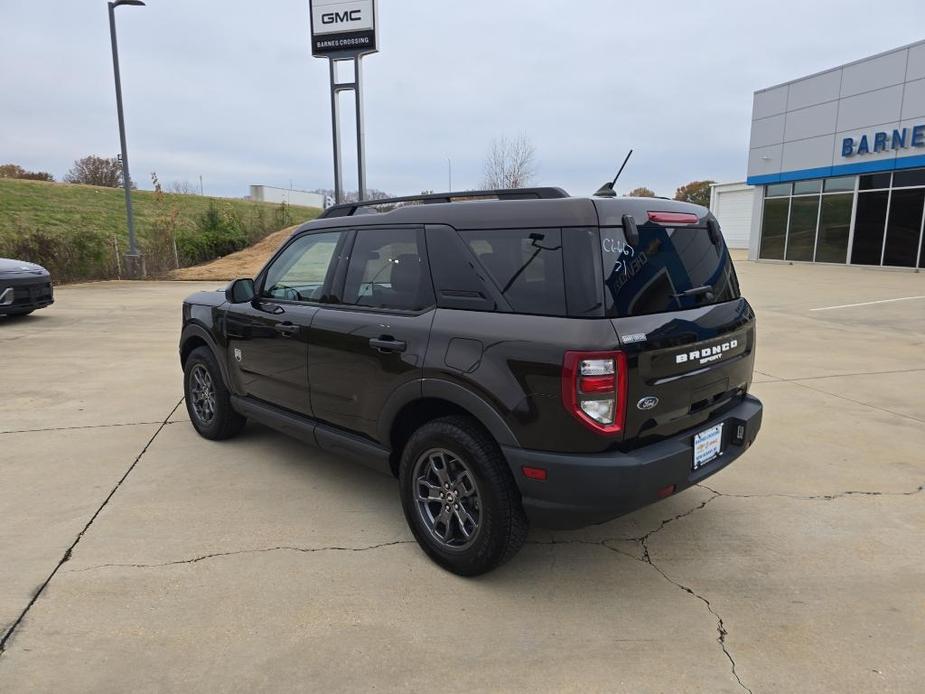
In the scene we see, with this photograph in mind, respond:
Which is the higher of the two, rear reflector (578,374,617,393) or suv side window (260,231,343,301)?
suv side window (260,231,343,301)

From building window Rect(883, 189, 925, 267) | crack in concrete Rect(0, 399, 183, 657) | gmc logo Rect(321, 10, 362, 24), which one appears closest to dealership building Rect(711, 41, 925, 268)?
building window Rect(883, 189, 925, 267)

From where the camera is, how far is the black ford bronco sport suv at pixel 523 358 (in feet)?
8.40

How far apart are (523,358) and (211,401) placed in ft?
10.5

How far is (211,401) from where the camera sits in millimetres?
4879

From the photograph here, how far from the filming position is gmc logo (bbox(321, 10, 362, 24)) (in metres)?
18.8

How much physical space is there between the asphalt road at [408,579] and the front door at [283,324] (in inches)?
24.3

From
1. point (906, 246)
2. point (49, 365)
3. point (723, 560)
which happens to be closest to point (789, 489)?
point (723, 560)

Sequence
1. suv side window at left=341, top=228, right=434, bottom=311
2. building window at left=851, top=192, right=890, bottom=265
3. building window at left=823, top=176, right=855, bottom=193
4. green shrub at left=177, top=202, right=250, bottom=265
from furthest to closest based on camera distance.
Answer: green shrub at left=177, top=202, right=250, bottom=265, building window at left=823, top=176, right=855, bottom=193, building window at left=851, top=192, right=890, bottom=265, suv side window at left=341, top=228, right=434, bottom=311

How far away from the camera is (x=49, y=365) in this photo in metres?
7.61

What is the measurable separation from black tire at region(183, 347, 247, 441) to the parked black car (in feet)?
24.5

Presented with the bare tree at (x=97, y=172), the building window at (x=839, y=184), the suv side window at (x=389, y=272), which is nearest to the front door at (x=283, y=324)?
the suv side window at (x=389, y=272)

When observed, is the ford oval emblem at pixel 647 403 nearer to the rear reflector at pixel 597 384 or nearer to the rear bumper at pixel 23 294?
the rear reflector at pixel 597 384

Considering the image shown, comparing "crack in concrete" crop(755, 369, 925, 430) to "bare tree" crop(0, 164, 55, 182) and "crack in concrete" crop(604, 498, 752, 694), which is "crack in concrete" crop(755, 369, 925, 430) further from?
"bare tree" crop(0, 164, 55, 182)

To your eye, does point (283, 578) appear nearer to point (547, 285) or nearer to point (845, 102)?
point (547, 285)
